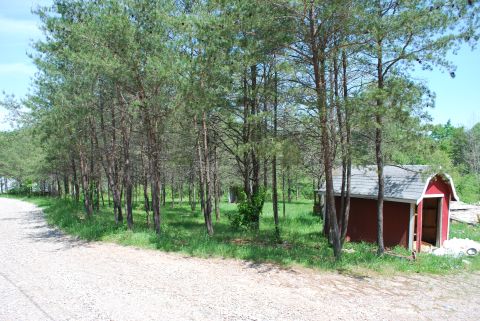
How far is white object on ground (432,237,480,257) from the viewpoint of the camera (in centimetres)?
1271

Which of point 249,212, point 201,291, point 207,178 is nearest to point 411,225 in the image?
point 249,212

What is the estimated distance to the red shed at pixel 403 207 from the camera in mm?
13242

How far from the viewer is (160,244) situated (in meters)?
10.8

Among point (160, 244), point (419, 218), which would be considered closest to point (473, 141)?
point (419, 218)

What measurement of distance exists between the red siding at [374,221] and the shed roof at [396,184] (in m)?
0.50

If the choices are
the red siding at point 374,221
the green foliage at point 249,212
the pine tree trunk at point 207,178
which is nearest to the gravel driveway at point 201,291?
the red siding at point 374,221

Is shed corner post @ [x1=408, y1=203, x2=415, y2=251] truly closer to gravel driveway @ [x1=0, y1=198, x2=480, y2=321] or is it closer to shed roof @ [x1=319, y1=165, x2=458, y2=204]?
shed roof @ [x1=319, y1=165, x2=458, y2=204]

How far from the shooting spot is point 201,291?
7160mm

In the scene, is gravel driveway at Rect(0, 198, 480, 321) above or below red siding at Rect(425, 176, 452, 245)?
below

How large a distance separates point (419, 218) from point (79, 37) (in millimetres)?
13426

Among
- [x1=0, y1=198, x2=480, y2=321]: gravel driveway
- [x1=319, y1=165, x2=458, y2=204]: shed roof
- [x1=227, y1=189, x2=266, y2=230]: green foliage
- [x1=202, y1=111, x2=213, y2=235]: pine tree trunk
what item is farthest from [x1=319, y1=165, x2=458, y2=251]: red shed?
[x1=202, y1=111, x2=213, y2=235]: pine tree trunk

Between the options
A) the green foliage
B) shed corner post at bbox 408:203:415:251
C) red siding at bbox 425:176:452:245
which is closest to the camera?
shed corner post at bbox 408:203:415:251

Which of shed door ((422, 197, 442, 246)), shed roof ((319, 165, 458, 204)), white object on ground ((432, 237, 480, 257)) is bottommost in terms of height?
white object on ground ((432, 237, 480, 257))

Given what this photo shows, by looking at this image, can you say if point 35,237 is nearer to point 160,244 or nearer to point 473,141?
point 160,244
